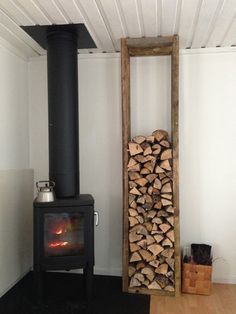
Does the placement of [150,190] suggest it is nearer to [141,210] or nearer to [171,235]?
[141,210]

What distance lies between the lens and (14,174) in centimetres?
274

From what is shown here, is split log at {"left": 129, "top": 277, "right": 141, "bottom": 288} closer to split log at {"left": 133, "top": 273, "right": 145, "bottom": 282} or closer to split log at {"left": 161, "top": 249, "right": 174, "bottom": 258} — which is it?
split log at {"left": 133, "top": 273, "right": 145, "bottom": 282}

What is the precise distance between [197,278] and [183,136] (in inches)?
48.7

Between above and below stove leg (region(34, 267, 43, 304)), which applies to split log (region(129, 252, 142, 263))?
above

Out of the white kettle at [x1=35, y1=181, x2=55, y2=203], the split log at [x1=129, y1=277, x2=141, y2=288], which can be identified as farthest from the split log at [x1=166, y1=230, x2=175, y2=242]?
the white kettle at [x1=35, y1=181, x2=55, y2=203]

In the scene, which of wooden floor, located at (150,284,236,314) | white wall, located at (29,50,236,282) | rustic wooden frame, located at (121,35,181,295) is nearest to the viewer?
wooden floor, located at (150,284,236,314)

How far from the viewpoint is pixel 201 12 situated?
2098mm

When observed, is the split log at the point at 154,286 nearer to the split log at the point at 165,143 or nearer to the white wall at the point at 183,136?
the white wall at the point at 183,136

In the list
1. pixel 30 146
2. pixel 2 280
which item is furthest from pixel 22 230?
pixel 30 146

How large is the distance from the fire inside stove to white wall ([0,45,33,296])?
0.44 meters

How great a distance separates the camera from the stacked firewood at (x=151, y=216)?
101 inches

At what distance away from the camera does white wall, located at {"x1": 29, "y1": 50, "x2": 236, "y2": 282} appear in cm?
282

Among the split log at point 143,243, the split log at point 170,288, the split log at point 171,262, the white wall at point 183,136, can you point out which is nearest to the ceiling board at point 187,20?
the white wall at point 183,136

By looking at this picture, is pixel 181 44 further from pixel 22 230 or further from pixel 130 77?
pixel 22 230
